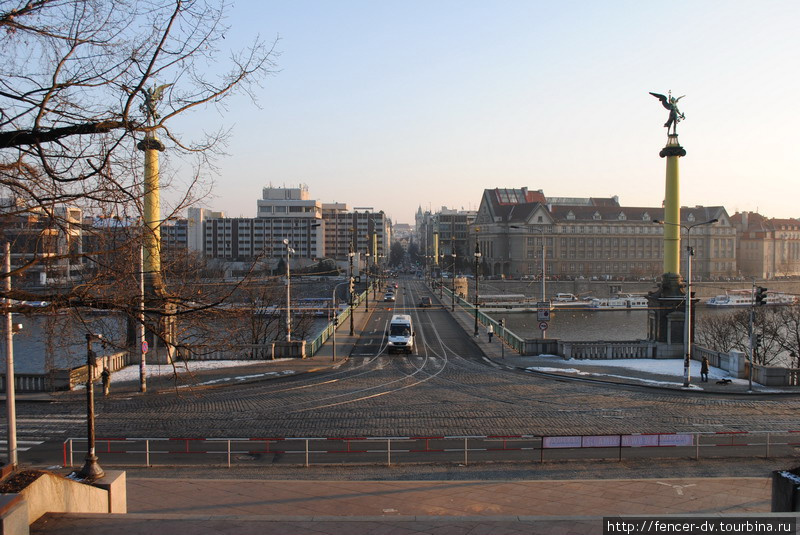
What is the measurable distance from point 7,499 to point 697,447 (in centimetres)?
1372

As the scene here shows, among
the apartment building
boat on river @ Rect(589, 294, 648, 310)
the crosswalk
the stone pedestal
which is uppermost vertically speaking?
the apartment building

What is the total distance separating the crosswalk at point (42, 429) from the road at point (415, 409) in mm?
84

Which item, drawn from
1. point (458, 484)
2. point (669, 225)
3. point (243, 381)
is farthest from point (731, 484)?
point (669, 225)

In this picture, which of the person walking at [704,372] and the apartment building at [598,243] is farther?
the apartment building at [598,243]

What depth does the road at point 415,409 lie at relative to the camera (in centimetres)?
1725

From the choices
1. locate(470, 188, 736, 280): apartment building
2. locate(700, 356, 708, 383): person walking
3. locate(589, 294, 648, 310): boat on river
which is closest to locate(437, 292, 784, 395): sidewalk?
locate(700, 356, 708, 383): person walking

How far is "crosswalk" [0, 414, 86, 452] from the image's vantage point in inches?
634

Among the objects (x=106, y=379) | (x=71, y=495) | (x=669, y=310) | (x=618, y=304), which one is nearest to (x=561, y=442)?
(x=71, y=495)

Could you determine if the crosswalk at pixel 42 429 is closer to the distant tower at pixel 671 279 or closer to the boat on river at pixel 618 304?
the distant tower at pixel 671 279

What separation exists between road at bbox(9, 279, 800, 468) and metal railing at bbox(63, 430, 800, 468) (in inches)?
38.1

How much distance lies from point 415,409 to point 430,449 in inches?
174

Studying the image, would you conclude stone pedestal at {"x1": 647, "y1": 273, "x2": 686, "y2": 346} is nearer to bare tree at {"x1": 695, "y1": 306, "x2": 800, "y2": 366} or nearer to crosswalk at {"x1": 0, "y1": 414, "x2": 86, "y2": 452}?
bare tree at {"x1": 695, "y1": 306, "x2": 800, "y2": 366}

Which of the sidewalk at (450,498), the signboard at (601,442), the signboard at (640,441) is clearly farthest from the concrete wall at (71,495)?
the signboard at (640,441)

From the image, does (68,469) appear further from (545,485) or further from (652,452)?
(652,452)
